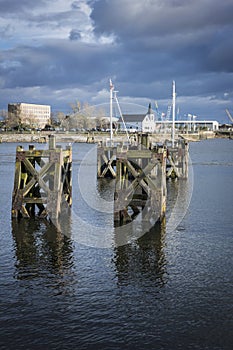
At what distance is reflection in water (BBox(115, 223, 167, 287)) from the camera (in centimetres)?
1800

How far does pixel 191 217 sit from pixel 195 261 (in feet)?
33.1

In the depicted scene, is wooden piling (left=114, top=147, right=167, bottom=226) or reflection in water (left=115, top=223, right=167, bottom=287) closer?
reflection in water (left=115, top=223, right=167, bottom=287)

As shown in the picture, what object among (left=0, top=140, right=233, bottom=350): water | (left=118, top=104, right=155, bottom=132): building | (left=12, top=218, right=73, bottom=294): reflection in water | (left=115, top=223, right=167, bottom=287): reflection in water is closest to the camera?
(left=0, top=140, right=233, bottom=350): water

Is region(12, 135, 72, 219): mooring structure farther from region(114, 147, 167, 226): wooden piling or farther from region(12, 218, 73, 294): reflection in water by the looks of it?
region(114, 147, 167, 226): wooden piling

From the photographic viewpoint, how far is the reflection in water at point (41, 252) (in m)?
18.2

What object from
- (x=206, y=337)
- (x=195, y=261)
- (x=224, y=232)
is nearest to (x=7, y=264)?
(x=195, y=261)

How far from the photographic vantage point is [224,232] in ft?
84.6

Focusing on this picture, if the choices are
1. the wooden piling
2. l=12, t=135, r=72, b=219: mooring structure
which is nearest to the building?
the wooden piling

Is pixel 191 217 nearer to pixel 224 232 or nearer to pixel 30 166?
pixel 224 232

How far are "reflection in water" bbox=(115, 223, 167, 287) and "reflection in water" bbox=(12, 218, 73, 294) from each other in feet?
7.04

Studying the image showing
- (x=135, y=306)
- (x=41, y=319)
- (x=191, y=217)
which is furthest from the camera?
(x=191, y=217)

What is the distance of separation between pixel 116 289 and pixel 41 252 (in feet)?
18.6

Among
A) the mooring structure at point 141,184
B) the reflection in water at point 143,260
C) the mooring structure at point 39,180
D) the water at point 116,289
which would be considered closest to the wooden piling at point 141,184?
the mooring structure at point 141,184

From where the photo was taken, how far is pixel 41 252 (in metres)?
21.3
